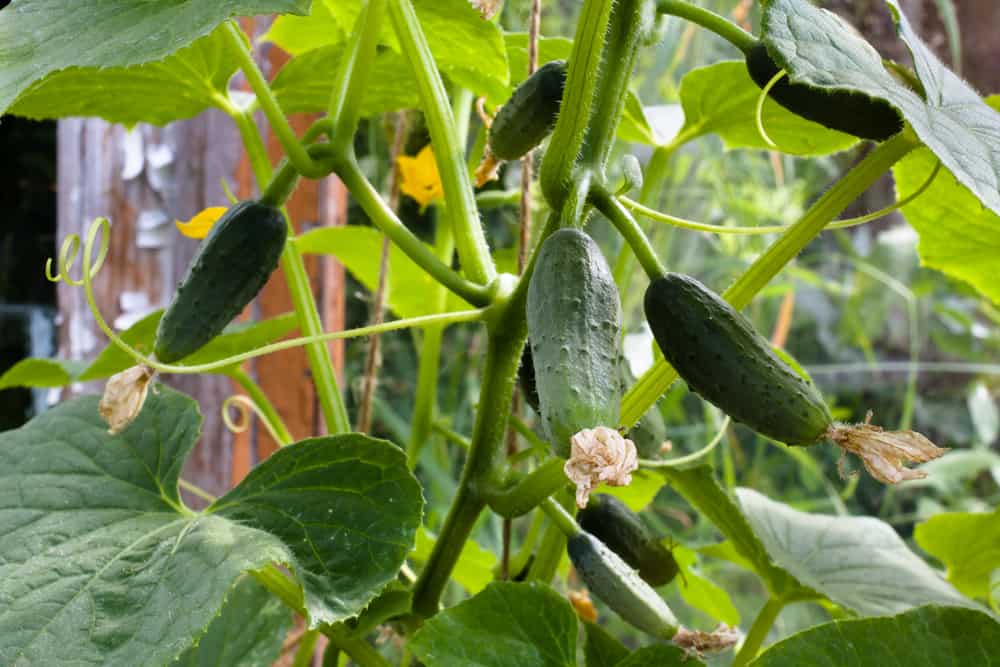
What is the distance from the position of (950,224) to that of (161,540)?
600 millimetres

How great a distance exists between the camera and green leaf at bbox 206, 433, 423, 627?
0.50 meters

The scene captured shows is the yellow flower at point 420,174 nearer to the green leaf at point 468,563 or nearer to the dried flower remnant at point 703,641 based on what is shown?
the green leaf at point 468,563

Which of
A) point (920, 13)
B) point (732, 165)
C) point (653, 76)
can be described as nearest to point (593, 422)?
point (653, 76)

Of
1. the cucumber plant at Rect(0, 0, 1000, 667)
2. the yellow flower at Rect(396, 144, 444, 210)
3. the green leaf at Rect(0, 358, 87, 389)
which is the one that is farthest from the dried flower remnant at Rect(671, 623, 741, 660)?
the green leaf at Rect(0, 358, 87, 389)

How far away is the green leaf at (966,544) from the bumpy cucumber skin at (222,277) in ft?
1.90

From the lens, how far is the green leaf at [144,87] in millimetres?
651

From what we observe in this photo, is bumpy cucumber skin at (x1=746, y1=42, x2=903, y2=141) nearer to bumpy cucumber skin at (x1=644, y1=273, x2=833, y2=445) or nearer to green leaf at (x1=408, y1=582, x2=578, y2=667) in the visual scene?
bumpy cucumber skin at (x1=644, y1=273, x2=833, y2=445)

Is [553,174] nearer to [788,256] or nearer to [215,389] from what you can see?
[788,256]

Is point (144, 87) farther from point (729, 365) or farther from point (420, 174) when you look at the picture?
point (729, 365)

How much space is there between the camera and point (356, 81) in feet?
1.93

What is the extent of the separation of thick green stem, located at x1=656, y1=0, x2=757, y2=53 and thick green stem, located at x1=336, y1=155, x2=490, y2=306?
0.18m

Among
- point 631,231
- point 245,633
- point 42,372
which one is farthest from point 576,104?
point 42,372

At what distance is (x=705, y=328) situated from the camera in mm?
457

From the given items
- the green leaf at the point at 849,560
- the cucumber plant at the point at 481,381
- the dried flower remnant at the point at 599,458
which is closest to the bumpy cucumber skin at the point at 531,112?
the cucumber plant at the point at 481,381
